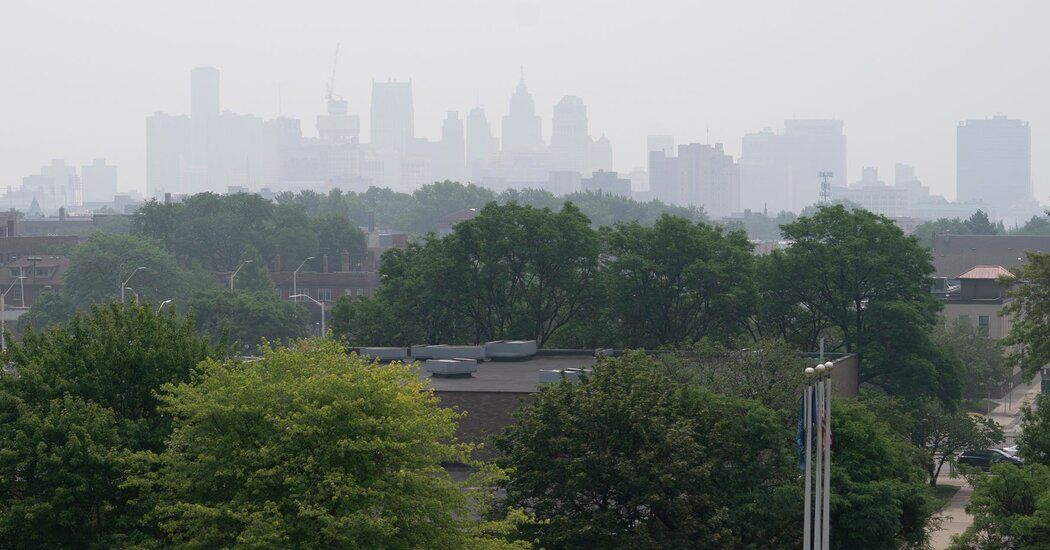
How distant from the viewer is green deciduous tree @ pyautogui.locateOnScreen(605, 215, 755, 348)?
6725cm

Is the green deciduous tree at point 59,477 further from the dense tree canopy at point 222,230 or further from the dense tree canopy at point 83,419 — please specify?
the dense tree canopy at point 222,230

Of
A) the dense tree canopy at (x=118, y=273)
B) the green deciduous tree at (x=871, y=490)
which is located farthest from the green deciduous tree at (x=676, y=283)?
the dense tree canopy at (x=118, y=273)

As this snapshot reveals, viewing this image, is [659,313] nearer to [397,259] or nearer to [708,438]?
[397,259]

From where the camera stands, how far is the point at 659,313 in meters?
69.4

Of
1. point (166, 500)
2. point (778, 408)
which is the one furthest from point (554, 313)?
point (166, 500)

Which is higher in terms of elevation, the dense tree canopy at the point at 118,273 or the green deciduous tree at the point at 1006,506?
the dense tree canopy at the point at 118,273

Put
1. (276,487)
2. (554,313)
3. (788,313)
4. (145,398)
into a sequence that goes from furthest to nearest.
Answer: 1. (554,313)
2. (788,313)
3. (145,398)
4. (276,487)

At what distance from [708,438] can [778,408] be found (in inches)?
237

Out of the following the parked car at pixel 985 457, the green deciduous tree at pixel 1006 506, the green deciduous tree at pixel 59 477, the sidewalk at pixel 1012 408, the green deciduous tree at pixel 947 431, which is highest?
the green deciduous tree at pixel 59 477

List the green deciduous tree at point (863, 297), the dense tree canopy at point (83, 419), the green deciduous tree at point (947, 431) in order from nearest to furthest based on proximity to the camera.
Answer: the dense tree canopy at point (83, 419)
the green deciduous tree at point (947, 431)
the green deciduous tree at point (863, 297)

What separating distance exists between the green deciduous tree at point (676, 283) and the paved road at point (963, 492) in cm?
1236

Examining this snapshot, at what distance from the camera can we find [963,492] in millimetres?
62875

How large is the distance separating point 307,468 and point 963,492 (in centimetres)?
4281

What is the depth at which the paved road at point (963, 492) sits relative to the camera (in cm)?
5120
